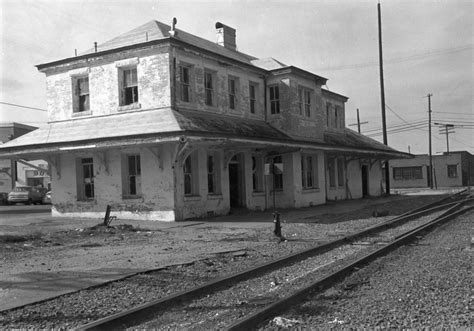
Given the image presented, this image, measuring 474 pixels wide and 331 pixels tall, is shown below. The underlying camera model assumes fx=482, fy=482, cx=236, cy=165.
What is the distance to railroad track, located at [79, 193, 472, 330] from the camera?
18.0 ft

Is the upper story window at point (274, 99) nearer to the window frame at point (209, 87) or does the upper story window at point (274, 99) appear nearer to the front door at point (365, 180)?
the window frame at point (209, 87)

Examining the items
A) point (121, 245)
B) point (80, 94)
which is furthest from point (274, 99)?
point (121, 245)

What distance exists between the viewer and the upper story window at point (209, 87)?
20984 mm

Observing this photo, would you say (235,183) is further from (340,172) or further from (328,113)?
(328,113)

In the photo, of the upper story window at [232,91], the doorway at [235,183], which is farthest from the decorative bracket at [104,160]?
the upper story window at [232,91]

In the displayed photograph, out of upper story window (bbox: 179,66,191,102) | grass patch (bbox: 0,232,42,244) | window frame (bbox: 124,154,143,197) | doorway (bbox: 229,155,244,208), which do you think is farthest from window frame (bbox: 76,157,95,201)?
grass patch (bbox: 0,232,42,244)

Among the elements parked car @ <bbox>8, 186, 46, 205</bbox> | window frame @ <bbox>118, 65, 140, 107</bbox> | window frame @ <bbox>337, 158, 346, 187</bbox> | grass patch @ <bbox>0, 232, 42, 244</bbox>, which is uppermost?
window frame @ <bbox>118, 65, 140, 107</bbox>

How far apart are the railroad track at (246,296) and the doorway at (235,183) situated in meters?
11.6

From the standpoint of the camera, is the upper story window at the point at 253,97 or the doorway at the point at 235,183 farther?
the upper story window at the point at 253,97

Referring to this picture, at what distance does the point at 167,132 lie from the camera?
16328 millimetres

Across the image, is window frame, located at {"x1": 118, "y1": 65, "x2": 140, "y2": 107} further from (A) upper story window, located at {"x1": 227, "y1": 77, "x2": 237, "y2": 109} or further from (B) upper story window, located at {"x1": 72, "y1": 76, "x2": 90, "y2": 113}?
(A) upper story window, located at {"x1": 227, "y1": 77, "x2": 237, "y2": 109}

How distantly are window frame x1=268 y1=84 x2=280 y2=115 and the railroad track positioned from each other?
15102mm

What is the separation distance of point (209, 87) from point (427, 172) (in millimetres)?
52037

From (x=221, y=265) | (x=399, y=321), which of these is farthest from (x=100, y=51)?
(x=399, y=321)
